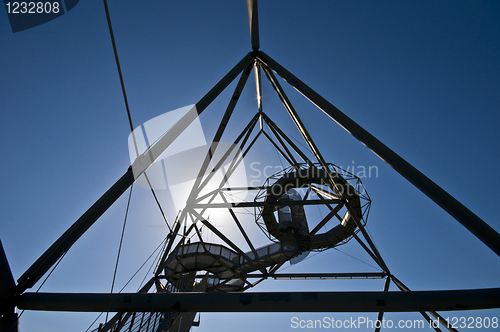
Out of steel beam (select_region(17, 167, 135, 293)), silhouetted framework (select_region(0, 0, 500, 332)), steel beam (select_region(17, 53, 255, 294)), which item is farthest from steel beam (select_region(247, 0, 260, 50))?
steel beam (select_region(17, 167, 135, 293))

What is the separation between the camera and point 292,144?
15281 mm

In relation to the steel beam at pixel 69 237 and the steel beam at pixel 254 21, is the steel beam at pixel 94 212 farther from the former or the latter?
the steel beam at pixel 254 21

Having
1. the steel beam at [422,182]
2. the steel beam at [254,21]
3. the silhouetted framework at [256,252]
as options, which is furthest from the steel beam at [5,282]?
the steel beam at [254,21]

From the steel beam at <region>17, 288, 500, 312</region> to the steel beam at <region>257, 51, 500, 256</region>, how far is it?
1237 millimetres

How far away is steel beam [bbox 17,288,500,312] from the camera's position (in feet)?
17.2

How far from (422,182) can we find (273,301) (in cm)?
442

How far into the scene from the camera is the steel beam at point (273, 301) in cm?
525

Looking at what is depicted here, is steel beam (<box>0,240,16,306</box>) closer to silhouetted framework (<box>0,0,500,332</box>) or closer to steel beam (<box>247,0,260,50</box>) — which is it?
silhouetted framework (<box>0,0,500,332</box>)

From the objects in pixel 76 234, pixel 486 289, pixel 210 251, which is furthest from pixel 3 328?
pixel 210 251

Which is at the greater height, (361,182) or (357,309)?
(361,182)

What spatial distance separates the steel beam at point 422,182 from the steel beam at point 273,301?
4.06ft

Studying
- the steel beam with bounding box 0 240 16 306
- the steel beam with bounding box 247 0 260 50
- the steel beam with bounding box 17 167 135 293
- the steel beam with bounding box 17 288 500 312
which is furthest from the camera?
the steel beam with bounding box 247 0 260 50

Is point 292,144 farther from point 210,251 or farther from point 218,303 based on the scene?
point 218,303

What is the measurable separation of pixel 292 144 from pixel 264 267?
7.93 metres
